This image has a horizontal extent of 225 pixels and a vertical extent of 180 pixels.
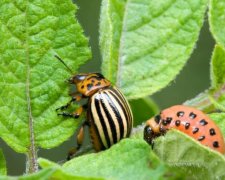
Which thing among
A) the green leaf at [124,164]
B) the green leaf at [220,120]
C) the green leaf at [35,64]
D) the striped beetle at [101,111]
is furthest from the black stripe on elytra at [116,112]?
the green leaf at [124,164]

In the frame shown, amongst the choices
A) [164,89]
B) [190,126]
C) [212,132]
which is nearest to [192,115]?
[190,126]

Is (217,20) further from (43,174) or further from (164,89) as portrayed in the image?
(164,89)

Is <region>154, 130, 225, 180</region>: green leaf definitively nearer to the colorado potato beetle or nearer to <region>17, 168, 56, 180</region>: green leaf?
the colorado potato beetle

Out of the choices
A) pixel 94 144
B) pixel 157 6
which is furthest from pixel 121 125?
pixel 157 6

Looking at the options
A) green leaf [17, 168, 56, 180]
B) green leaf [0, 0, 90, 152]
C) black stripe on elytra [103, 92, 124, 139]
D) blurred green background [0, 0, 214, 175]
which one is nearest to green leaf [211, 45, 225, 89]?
black stripe on elytra [103, 92, 124, 139]

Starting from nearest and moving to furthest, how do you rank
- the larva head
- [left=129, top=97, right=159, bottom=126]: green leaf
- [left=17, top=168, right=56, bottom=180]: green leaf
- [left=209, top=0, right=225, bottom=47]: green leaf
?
[left=17, top=168, right=56, bottom=180]: green leaf < [left=209, top=0, right=225, bottom=47]: green leaf < the larva head < [left=129, top=97, right=159, bottom=126]: green leaf
